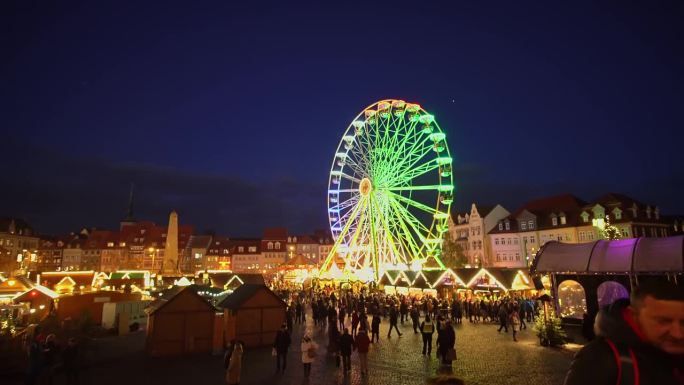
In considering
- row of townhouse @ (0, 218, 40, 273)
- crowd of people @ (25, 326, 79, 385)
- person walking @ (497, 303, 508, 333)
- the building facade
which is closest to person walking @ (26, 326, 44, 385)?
crowd of people @ (25, 326, 79, 385)

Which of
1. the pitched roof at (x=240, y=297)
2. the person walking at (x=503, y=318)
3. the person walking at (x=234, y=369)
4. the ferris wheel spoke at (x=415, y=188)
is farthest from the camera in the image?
the ferris wheel spoke at (x=415, y=188)

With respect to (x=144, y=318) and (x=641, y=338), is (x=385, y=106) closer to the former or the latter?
(x=144, y=318)

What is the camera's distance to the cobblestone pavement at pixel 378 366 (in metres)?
13.0

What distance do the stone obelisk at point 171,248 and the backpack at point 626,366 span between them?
182 feet

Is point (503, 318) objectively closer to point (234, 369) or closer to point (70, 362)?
point (234, 369)

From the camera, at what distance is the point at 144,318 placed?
99.5 feet

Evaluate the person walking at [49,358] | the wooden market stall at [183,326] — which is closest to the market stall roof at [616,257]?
the wooden market stall at [183,326]

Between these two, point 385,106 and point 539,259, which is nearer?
point 539,259

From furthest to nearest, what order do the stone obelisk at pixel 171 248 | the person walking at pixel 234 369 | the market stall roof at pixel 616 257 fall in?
the stone obelisk at pixel 171 248 → the market stall roof at pixel 616 257 → the person walking at pixel 234 369

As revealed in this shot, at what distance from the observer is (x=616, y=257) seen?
19.0 m

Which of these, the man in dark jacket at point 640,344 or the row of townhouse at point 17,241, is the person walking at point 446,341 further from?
the row of townhouse at point 17,241

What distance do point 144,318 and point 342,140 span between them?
81.2ft

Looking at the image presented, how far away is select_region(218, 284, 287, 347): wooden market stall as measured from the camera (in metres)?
19.4

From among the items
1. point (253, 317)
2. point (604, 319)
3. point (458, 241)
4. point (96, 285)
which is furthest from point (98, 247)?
point (604, 319)
